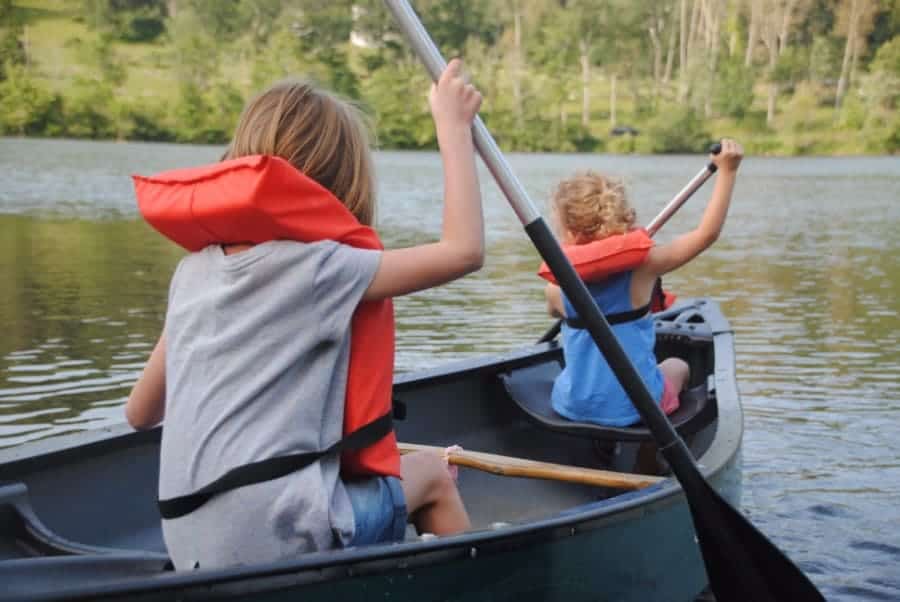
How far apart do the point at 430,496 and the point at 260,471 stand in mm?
552

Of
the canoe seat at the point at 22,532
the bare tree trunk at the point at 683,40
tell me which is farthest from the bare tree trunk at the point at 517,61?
the canoe seat at the point at 22,532

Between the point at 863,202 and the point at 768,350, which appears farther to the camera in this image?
the point at 863,202

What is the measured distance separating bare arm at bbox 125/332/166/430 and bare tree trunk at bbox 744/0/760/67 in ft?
206

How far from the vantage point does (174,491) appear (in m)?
2.31

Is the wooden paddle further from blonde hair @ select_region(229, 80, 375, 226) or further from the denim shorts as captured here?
blonde hair @ select_region(229, 80, 375, 226)

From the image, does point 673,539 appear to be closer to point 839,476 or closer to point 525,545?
point 525,545

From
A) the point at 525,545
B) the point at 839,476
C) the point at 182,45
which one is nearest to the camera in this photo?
the point at 525,545

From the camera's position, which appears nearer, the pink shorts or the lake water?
the pink shorts

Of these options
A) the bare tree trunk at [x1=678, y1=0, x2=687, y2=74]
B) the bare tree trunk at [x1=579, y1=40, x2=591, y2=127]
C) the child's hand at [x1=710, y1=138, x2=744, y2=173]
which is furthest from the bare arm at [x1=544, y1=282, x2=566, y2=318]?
the bare tree trunk at [x1=678, y1=0, x2=687, y2=74]

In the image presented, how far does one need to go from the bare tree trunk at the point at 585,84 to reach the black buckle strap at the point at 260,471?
54.6 m

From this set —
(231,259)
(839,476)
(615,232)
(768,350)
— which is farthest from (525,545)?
(768,350)

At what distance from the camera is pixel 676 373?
4.84 m

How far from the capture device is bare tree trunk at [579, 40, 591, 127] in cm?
5782

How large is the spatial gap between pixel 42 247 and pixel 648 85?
50.9 meters
